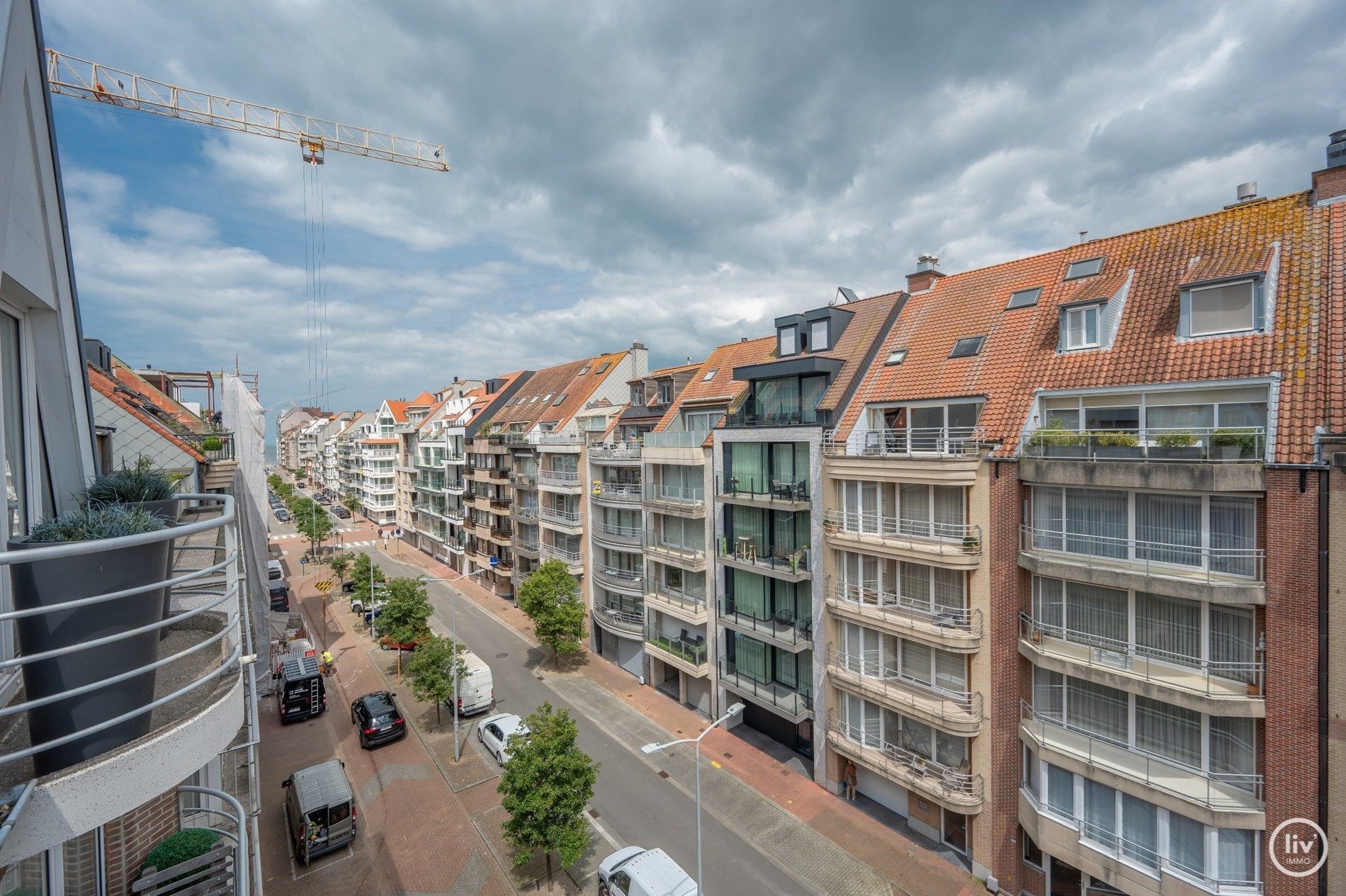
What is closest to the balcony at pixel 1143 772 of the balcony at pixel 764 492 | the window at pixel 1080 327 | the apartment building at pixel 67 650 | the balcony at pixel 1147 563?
the balcony at pixel 1147 563

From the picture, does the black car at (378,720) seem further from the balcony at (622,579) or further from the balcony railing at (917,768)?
the balcony railing at (917,768)

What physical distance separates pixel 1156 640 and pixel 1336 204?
12.6 m

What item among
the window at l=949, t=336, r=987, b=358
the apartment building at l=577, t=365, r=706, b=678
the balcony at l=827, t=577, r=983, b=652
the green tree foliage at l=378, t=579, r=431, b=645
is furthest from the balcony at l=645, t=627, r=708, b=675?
the window at l=949, t=336, r=987, b=358

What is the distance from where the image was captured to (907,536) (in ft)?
64.6

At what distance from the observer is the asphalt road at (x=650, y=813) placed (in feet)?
60.9

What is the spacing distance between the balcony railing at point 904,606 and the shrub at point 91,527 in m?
19.4

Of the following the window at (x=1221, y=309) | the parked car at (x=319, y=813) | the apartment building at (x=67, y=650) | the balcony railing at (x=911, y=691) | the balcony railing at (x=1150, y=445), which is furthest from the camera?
the parked car at (x=319, y=813)

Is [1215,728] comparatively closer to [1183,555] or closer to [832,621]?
[1183,555]

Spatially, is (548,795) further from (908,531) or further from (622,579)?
(622,579)

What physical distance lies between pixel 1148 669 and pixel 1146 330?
30.8ft

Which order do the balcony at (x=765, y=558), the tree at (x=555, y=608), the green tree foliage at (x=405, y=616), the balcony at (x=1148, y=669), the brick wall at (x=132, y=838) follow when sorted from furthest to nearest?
the tree at (x=555, y=608)
the green tree foliage at (x=405, y=616)
the balcony at (x=765, y=558)
the balcony at (x=1148, y=669)
the brick wall at (x=132, y=838)

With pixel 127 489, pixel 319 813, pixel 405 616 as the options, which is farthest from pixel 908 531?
pixel 405 616

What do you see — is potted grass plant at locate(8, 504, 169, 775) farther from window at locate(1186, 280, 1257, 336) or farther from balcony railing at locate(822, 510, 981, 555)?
window at locate(1186, 280, 1257, 336)

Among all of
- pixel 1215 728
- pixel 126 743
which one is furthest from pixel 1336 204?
pixel 126 743
